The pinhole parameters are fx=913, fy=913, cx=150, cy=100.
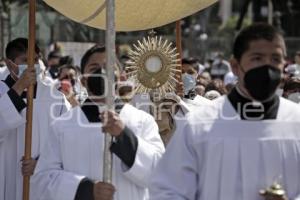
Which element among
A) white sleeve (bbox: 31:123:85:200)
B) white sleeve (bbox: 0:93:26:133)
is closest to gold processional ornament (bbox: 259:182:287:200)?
white sleeve (bbox: 31:123:85:200)

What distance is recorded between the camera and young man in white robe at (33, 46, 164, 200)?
15.6ft

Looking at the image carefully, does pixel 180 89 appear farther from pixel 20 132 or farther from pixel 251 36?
pixel 251 36

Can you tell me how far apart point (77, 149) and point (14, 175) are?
171cm

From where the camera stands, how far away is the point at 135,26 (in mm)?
5891

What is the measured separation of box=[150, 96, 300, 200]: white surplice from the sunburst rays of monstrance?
243cm

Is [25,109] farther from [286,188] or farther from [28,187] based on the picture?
[286,188]

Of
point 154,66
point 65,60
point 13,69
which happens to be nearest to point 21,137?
point 13,69

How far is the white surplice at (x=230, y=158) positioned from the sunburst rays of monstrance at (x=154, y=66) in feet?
7.98


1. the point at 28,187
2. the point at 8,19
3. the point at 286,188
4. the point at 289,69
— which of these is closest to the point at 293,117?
the point at 286,188

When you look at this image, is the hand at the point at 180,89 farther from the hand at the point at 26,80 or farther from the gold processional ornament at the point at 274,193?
the gold processional ornament at the point at 274,193

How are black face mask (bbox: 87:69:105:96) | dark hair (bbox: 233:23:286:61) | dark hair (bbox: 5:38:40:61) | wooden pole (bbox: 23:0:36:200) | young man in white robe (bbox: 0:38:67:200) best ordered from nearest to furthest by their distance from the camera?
dark hair (bbox: 233:23:286:61) < black face mask (bbox: 87:69:105:96) < wooden pole (bbox: 23:0:36:200) < young man in white robe (bbox: 0:38:67:200) < dark hair (bbox: 5:38:40:61)

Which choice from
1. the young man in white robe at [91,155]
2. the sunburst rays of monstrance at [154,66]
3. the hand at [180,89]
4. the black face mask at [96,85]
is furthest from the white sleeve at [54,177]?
the hand at [180,89]

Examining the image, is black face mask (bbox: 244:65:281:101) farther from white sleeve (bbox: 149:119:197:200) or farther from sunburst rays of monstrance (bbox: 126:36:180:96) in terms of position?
sunburst rays of monstrance (bbox: 126:36:180:96)

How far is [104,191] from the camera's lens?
453 cm
